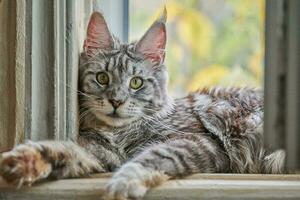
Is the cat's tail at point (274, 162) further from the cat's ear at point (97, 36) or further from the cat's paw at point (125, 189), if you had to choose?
the cat's ear at point (97, 36)

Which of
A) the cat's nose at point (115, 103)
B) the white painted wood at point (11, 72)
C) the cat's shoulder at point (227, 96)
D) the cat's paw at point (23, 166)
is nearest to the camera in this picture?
the cat's paw at point (23, 166)

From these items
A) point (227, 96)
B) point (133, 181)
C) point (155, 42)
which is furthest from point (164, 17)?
point (133, 181)

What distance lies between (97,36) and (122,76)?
0.45 feet

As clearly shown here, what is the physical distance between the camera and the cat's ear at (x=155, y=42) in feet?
4.46

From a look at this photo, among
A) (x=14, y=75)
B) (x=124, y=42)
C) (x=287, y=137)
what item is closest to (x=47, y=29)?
(x=14, y=75)

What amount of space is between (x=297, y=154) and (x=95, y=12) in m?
0.63

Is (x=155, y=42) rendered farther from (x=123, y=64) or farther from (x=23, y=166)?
(x=23, y=166)

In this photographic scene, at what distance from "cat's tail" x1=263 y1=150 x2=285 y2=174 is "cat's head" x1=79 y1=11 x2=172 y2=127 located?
313 mm

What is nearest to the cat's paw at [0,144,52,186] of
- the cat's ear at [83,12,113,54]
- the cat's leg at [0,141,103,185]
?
the cat's leg at [0,141,103,185]

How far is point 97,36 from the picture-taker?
4.56ft

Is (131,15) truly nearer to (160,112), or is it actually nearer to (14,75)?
(160,112)

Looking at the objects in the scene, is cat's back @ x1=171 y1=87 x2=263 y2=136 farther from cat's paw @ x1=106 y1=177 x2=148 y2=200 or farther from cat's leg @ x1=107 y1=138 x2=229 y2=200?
cat's paw @ x1=106 y1=177 x2=148 y2=200

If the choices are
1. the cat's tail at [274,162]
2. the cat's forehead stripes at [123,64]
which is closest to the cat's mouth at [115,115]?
the cat's forehead stripes at [123,64]

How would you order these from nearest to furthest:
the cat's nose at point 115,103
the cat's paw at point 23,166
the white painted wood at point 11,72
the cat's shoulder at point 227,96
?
the cat's paw at point 23,166
the white painted wood at point 11,72
the cat's nose at point 115,103
the cat's shoulder at point 227,96
